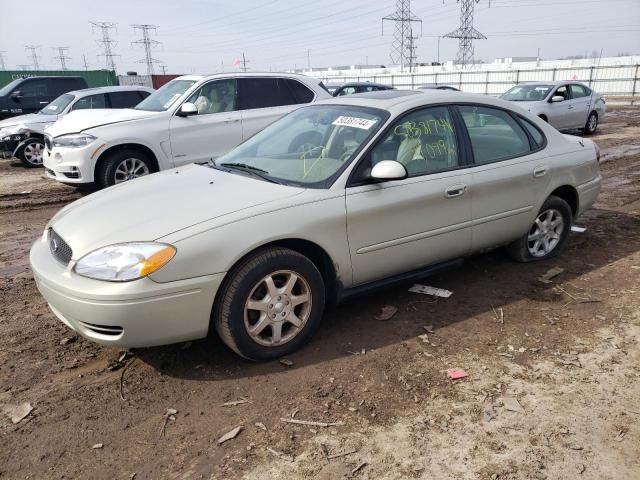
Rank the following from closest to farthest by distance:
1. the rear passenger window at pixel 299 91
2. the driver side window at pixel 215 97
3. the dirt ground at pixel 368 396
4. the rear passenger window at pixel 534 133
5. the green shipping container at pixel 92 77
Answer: the dirt ground at pixel 368 396 → the rear passenger window at pixel 534 133 → the driver side window at pixel 215 97 → the rear passenger window at pixel 299 91 → the green shipping container at pixel 92 77

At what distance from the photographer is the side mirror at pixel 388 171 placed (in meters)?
3.43

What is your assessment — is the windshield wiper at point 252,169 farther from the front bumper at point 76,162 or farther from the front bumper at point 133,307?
the front bumper at point 76,162

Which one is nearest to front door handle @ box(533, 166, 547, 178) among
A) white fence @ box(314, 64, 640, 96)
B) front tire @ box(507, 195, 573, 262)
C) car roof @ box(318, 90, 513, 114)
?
front tire @ box(507, 195, 573, 262)

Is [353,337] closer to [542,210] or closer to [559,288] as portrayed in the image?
[559,288]

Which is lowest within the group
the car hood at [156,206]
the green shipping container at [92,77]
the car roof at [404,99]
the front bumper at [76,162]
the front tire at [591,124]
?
the front tire at [591,124]

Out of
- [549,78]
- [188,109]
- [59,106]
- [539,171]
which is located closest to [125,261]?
[539,171]

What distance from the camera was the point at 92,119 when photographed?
7.88m

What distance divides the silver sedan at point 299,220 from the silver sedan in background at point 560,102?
34.2 ft

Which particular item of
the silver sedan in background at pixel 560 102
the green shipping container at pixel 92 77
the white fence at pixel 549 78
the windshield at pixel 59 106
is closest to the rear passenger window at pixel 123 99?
the windshield at pixel 59 106

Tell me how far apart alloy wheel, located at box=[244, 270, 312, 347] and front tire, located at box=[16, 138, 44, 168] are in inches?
409

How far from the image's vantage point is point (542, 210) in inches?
190

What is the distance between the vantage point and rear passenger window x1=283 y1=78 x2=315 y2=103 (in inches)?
338

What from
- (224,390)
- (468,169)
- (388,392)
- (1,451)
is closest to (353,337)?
(388,392)

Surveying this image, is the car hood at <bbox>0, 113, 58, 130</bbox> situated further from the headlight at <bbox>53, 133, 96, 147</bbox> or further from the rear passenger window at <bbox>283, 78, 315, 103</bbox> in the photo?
the rear passenger window at <bbox>283, 78, 315, 103</bbox>
